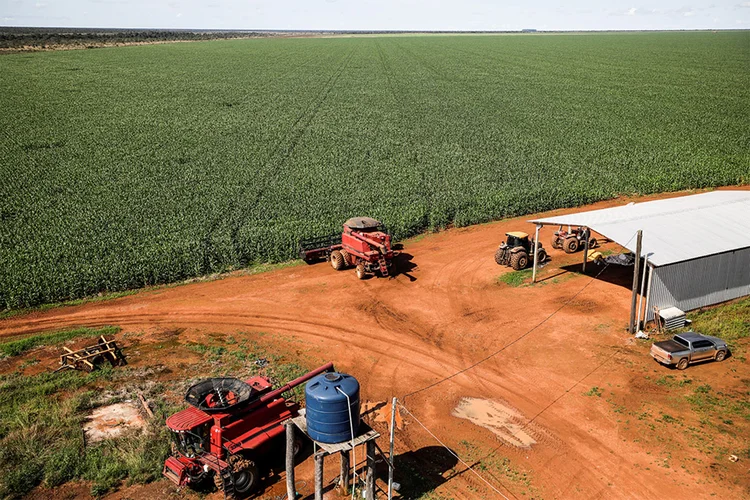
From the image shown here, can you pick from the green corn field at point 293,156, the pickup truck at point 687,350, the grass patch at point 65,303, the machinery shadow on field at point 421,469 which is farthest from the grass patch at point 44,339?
the pickup truck at point 687,350

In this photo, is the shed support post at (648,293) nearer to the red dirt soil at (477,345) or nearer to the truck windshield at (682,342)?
the red dirt soil at (477,345)

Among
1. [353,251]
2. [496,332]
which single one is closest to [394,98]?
[353,251]

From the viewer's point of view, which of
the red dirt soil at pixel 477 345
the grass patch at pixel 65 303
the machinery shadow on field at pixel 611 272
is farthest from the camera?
the machinery shadow on field at pixel 611 272

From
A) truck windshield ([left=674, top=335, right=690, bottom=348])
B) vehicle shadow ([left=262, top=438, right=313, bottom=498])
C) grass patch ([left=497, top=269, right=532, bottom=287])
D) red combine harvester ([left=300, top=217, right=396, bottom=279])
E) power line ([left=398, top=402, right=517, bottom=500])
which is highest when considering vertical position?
red combine harvester ([left=300, top=217, right=396, bottom=279])

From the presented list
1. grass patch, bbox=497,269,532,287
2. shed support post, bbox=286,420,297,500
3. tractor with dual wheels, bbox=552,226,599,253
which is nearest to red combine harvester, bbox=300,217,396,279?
grass patch, bbox=497,269,532,287

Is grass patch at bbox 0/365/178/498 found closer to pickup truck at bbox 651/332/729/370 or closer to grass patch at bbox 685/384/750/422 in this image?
grass patch at bbox 685/384/750/422

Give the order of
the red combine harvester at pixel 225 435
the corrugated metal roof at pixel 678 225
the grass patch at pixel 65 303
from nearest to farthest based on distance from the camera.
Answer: the red combine harvester at pixel 225 435 < the corrugated metal roof at pixel 678 225 < the grass patch at pixel 65 303
